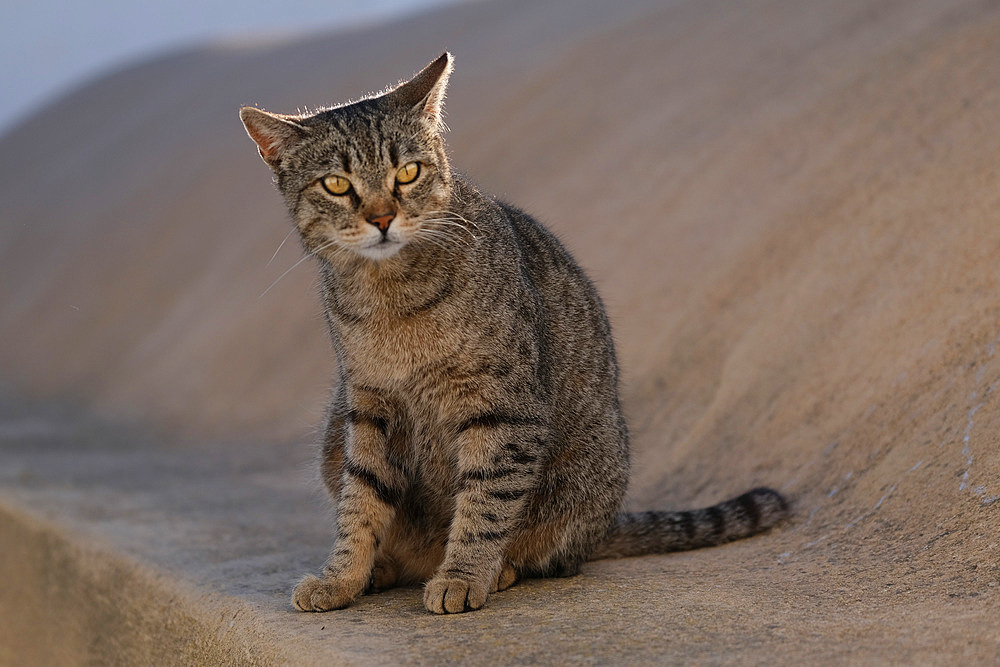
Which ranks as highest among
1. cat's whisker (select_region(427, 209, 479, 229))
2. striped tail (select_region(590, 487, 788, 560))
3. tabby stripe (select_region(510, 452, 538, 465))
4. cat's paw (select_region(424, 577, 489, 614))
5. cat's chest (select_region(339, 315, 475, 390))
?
cat's whisker (select_region(427, 209, 479, 229))

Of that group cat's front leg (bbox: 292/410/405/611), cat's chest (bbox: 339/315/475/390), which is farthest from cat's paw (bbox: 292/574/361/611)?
cat's chest (bbox: 339/315/475/390)

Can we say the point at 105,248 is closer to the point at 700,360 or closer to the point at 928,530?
the point at 700,360

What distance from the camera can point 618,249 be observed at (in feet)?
27.9

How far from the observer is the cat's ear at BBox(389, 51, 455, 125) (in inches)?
148

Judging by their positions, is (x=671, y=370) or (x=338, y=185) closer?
(x=338, y=185)

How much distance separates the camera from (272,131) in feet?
12.2

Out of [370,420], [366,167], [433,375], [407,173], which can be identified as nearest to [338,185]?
[366,167]

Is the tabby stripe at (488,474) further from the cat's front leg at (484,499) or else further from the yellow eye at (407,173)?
the yellow eye at (407,173)

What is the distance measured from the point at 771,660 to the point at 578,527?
1.16 metres

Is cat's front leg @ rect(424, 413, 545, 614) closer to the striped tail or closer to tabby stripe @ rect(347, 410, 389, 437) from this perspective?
tabby stripe @ rect(347, 410, 389, 437)

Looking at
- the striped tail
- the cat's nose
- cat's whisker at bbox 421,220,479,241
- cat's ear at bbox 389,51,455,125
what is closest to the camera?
the cat's nose

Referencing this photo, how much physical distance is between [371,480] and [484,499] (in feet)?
1.47

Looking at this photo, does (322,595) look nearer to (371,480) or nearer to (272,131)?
(371,480)

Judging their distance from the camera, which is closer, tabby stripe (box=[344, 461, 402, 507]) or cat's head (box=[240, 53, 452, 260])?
cat's head (box=[240, 53, 452, 260])
